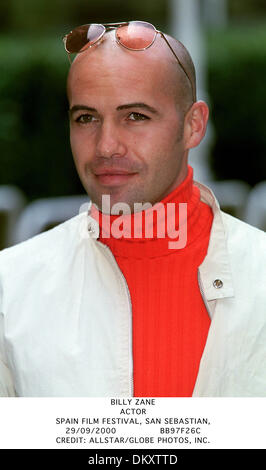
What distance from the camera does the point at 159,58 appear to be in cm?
205

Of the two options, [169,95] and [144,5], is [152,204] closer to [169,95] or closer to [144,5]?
[169,95]

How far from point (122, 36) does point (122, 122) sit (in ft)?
0.73

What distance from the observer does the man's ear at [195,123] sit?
7.14 feet

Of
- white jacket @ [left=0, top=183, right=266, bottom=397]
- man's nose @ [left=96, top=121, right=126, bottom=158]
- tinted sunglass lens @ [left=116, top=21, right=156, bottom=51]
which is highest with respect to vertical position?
tinted sunglass lens @ [left=116, top=21, right=156, bottom=51]

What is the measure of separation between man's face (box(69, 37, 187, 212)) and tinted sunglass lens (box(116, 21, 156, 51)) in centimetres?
2

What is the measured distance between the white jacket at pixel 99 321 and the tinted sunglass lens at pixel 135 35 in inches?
20.0

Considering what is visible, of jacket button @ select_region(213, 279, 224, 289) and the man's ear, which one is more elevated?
the man's ear

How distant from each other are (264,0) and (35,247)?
8686mm

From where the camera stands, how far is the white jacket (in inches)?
79.7

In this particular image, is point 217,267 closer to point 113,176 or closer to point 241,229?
point 241,229

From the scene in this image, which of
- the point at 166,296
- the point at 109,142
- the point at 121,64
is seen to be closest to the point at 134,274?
the point at 166,296

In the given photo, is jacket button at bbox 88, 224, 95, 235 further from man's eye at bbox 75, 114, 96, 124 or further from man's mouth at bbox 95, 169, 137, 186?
man's eye at bbox 75, 114, 96, 124

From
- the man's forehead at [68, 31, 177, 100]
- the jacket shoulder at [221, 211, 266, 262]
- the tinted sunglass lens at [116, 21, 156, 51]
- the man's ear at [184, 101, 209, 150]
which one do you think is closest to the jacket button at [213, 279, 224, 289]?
the jacket shoulder at [221, 211, 266, 262]

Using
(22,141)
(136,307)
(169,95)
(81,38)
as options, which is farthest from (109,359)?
(22,141)
